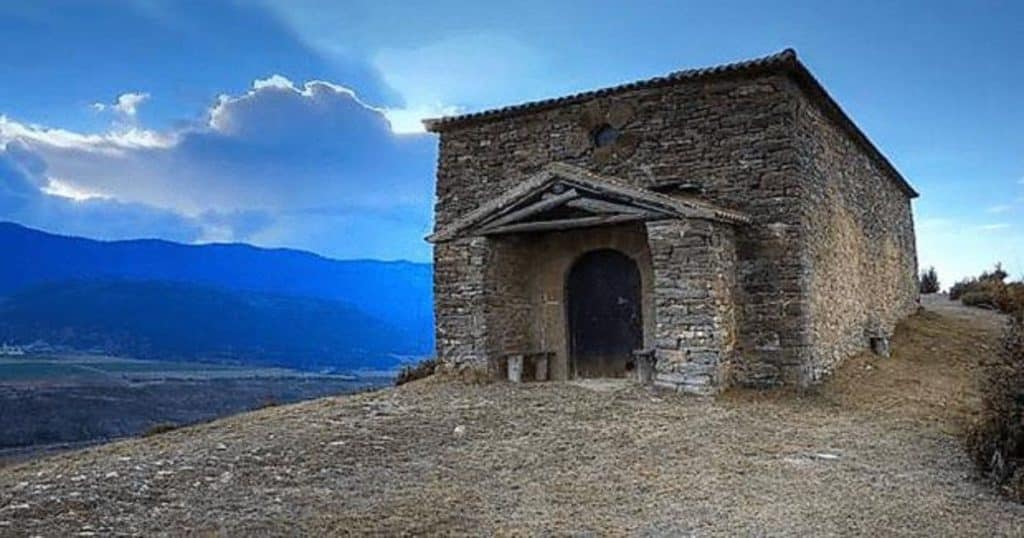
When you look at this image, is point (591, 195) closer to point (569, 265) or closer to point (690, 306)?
point (569, 265)

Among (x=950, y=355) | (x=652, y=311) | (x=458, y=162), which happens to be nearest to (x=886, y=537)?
(x=652, y=311)

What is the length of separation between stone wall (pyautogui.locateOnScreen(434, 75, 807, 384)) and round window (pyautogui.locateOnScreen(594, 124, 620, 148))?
15 cm

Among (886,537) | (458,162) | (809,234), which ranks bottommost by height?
(886,537)

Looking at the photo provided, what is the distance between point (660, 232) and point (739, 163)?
1889mm

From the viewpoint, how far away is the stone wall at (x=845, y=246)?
11.9 m

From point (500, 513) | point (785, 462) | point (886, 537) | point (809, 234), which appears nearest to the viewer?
point (886, 537)

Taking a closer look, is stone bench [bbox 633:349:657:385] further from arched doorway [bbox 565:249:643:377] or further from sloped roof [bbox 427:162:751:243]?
sloped roof [bbox 427:162:751:243]

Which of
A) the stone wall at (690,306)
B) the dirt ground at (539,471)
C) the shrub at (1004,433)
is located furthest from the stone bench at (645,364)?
the shrub at (1004,433)

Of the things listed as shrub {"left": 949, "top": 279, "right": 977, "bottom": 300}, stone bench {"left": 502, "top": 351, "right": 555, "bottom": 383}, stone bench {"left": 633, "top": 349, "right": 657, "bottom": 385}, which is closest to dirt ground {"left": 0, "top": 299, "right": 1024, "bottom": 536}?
stone bench {"left": 633, "top": 349, "right": 657, "bottom": 385}

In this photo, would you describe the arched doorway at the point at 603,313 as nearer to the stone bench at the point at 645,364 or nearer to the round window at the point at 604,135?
the stone bench at the point at 645,364

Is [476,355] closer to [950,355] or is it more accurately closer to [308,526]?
[308,526]

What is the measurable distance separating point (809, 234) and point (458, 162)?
6.01m

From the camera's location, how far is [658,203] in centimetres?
1075

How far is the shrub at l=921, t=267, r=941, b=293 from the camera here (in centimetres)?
3356
